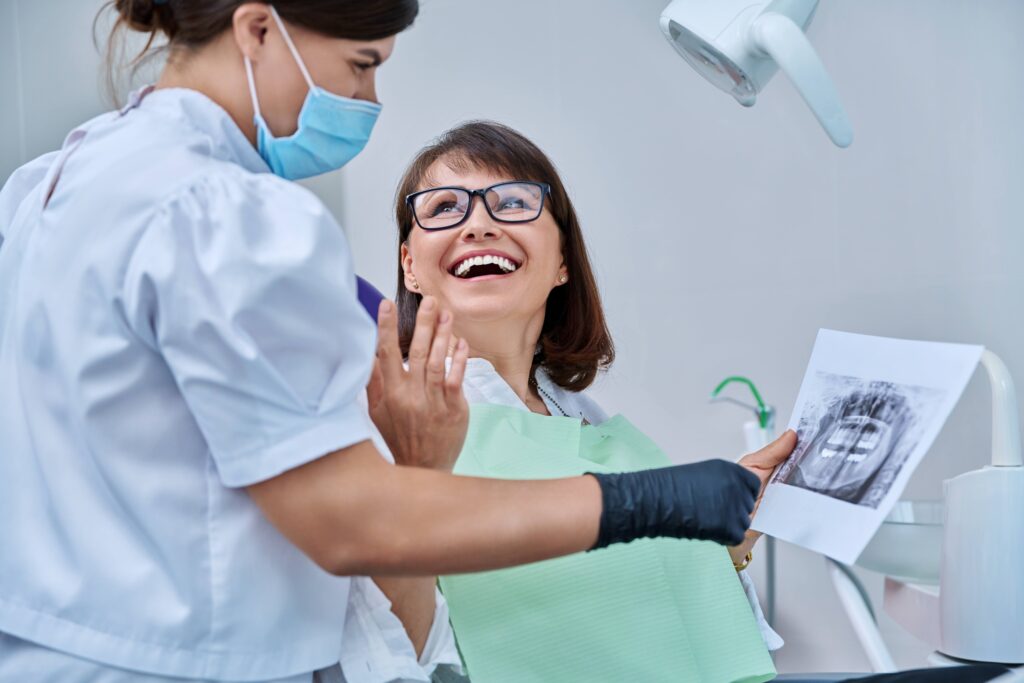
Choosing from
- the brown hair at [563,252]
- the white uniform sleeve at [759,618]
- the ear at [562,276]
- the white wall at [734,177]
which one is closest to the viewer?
the white uniform sleeve at [759,618]

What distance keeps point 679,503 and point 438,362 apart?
1.00 feet

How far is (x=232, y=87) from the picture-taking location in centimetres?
95

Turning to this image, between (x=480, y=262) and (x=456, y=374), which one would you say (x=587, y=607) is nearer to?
(x=456, y=374)

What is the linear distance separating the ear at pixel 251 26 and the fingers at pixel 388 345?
12.2 inches

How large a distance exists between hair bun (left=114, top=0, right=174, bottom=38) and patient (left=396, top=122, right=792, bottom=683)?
2.28 ft

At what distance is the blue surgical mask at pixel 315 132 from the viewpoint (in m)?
0.96

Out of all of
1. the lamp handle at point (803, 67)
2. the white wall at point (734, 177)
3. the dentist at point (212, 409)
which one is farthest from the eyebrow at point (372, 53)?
the white wall at point (734, 177)

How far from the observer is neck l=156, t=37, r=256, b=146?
94 centimetres

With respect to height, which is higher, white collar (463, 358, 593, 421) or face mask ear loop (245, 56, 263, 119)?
face mask ear loop (245, 56, 263, 119)

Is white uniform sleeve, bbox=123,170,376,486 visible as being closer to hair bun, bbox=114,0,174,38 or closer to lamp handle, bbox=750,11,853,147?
hair bun, bbox=114,0,174,38

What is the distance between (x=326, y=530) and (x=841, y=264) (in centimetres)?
221

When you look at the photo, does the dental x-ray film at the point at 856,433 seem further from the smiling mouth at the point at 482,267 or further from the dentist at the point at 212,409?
the smiling mouth at the point at 482,267

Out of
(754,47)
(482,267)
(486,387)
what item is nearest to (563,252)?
(482,267)

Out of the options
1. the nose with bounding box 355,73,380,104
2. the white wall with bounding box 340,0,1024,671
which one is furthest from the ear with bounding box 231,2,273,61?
the white wall with bounding box 340,0,1024,671
